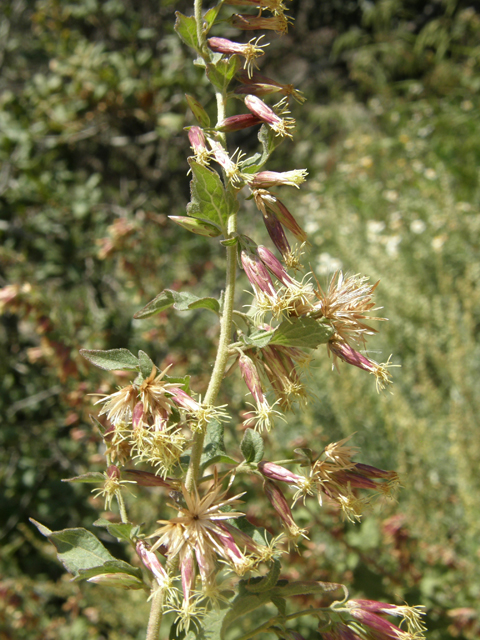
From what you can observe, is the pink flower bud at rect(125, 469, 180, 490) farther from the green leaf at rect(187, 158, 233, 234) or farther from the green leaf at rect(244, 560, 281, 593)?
the green leaf at rect(187, 158, 233, 234)

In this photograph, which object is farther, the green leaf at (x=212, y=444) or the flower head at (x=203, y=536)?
the green leaf at (x=212, y=444)

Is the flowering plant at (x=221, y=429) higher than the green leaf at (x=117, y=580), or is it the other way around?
the flowering plant at (x=221, y=429)

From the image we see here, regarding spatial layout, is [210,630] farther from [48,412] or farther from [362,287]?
[48,412]

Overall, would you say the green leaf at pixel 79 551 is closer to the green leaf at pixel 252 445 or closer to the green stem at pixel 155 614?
the green stem at pixel 155 614

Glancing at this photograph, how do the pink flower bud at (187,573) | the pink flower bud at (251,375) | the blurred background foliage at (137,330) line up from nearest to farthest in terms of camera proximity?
the pink flower bud at (187,573) → the pink flower bud at (251,375) → the blurred background foliage at (137,330)

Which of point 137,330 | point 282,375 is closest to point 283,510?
point 282,375

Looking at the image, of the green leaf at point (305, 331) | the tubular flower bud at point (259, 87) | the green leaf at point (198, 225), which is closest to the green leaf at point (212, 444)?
the green leaf at point (305, 331)

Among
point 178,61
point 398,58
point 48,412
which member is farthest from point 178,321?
point 398,58
